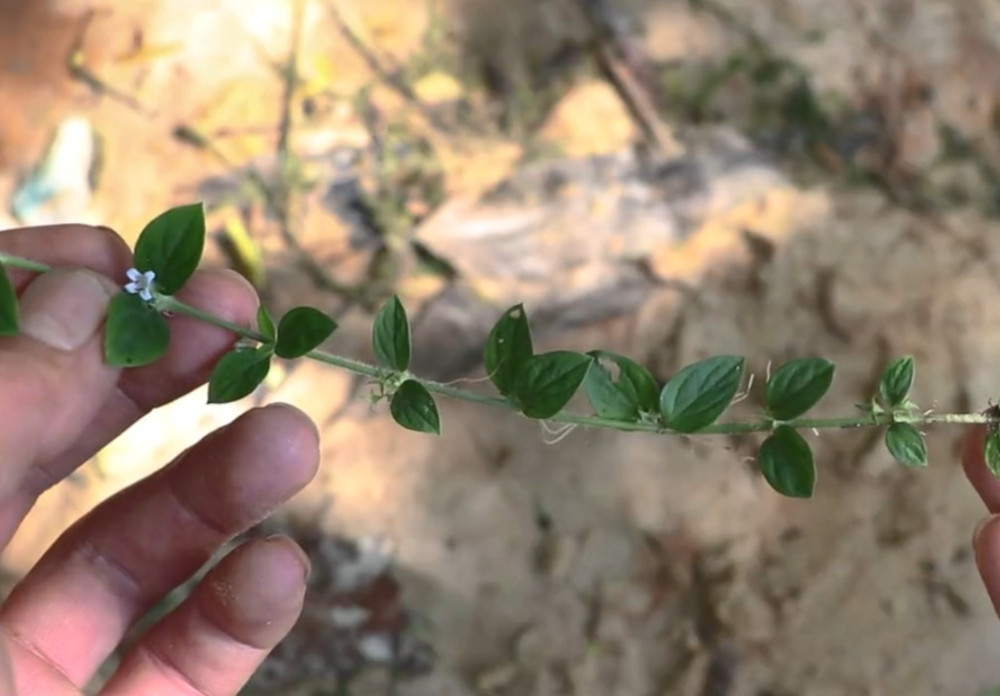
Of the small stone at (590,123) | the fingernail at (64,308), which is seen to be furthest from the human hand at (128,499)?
the small stone at (590,123)

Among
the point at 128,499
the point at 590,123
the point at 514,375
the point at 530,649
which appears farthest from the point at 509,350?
the point at 590,123

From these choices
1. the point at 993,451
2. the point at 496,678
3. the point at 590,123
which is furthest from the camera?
the point at 590,123

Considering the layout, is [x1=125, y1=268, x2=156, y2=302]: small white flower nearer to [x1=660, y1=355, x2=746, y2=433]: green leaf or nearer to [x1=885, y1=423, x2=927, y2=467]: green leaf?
[x1=660, y1=355, x2=746, y2=433]: green leaf

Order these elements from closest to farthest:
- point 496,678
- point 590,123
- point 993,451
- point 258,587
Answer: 1. point 993,451
2. point 258,587
3. point 496,678
4. point 590,123

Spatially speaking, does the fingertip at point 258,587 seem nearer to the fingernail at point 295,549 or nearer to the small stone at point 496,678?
the fingernail at point 295,549

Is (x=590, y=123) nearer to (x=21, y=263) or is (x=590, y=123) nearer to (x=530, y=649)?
(x=530, y=649)

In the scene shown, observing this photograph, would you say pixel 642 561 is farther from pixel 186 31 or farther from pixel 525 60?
pixel 186 31
